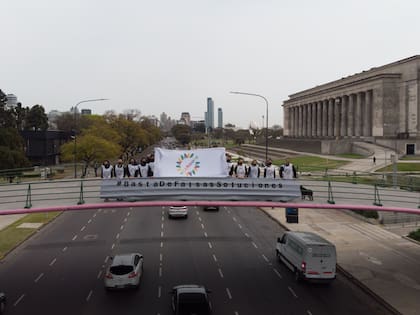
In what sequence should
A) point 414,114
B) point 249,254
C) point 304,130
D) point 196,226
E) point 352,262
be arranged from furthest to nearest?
point 304,130 < point 414,114 < point 196,226 < point 249,254 < point 352,262

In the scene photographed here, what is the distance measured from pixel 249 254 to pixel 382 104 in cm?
6259

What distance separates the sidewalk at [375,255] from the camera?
20039mm

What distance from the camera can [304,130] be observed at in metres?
130

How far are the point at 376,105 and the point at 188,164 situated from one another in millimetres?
70090

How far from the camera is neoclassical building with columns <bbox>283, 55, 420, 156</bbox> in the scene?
76500 mm

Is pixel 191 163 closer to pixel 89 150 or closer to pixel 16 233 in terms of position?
pixel 16 233

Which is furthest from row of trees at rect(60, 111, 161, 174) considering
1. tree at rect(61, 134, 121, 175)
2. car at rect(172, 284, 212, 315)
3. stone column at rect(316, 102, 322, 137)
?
stone column at rect(316, 102, 322, 137)

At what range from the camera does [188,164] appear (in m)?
19.5

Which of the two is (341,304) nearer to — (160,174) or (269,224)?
(160,174)

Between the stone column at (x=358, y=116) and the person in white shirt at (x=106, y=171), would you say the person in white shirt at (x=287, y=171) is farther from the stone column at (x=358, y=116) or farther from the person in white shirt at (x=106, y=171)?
the stone column at (x=358, y=116)

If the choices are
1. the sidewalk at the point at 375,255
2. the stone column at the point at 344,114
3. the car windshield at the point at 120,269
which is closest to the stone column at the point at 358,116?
the stone column at the point at 344,114

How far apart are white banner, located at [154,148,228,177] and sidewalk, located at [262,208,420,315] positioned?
9.21 metres

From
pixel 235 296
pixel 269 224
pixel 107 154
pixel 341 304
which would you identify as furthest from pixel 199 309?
pixel 107 154

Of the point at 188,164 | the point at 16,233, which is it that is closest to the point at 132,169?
the point at 188,164
